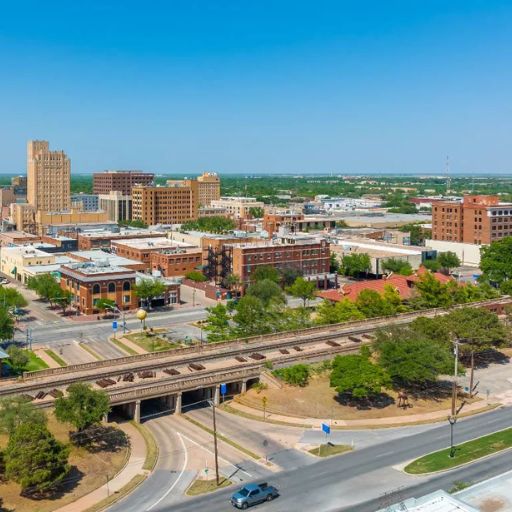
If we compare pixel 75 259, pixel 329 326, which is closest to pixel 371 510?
pixel 329 326

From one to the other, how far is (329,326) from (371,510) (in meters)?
50.6

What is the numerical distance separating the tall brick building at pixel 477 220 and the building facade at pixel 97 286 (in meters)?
107

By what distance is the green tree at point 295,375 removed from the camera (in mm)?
78812

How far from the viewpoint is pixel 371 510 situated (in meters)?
50.2

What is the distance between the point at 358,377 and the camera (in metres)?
72.6

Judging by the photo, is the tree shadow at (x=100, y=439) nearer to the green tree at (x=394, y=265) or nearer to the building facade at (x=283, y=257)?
the building facade at (x=283, y=257)

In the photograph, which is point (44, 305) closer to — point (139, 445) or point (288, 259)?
point (288, 259)

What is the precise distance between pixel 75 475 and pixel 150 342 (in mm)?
45333

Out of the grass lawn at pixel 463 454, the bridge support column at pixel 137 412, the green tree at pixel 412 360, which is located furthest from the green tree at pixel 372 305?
the bridge support column at pixel 137 412

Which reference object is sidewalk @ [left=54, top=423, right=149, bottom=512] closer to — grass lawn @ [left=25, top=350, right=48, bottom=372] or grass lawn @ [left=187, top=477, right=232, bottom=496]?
grass lawn @ [left=187, top=477, right=232, bottom=496]

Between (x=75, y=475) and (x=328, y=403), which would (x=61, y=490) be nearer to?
(x=75, y=475)

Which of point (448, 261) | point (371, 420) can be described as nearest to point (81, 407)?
point (371, 420)

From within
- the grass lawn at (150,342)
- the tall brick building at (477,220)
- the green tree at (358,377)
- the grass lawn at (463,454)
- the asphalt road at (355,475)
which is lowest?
the asphalt road at (355,475)

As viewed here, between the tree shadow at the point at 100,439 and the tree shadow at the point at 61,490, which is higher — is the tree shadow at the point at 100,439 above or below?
above
